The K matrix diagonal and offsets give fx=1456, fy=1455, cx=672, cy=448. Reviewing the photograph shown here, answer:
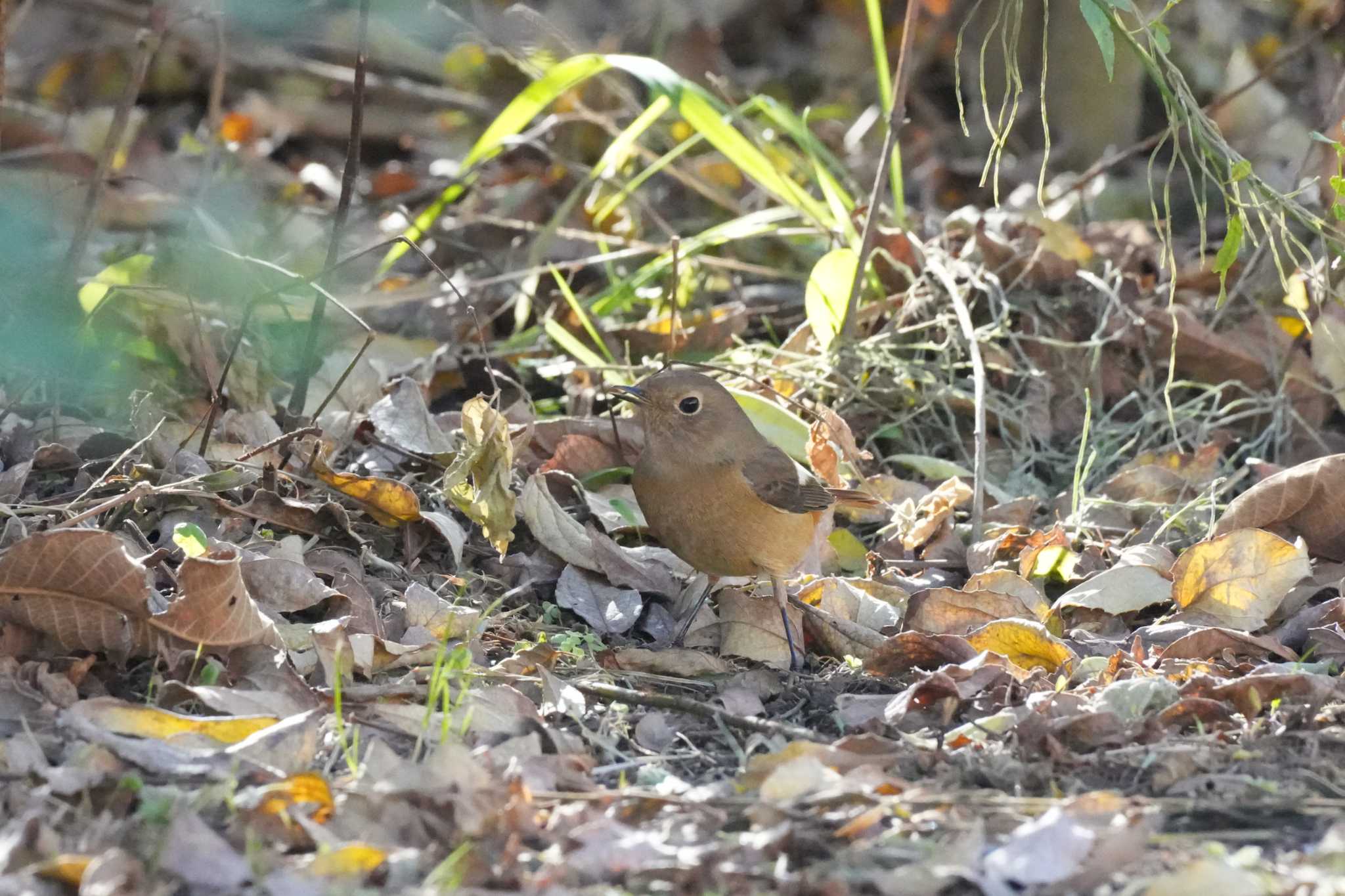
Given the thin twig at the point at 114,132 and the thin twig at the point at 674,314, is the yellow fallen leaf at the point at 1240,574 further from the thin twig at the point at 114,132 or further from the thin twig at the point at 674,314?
the thin twig at the point at 114,132

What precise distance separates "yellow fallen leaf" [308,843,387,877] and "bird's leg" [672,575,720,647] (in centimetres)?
177

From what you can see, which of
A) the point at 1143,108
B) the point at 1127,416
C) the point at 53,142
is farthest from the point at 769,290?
the point at 53,142

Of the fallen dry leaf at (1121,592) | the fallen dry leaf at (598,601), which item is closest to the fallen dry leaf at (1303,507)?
the fallen dry leaf at (1121,592)

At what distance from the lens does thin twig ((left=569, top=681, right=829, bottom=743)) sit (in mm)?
3242

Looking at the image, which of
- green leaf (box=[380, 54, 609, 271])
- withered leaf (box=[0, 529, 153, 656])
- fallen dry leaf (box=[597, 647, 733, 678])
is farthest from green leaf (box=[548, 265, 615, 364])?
withered leaf (box=[0, 529, 153, 656])

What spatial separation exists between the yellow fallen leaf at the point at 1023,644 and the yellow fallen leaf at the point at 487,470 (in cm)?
129

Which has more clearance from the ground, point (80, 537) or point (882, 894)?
point (80, 537)

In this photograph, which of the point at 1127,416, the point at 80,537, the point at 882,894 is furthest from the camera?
the point at 1127,416

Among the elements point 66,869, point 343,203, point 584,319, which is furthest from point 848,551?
point 66,869

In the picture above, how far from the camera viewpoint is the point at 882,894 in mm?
2451

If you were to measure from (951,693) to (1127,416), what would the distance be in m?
2.67

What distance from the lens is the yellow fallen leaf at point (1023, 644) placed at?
3729 mm

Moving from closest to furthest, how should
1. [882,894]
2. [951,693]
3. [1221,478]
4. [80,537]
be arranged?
[882,894] < [80,537] < [951,693] < [1221,478]

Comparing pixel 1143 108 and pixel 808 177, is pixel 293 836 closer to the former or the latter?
pixel 808 177
